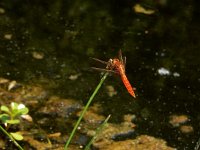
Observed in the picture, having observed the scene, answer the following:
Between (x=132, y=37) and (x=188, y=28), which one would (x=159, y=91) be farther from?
(x=188, y=28)

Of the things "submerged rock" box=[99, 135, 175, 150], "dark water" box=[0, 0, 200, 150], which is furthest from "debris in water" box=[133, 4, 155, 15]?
"submerged rock" box=[99, 135, 175, 150]

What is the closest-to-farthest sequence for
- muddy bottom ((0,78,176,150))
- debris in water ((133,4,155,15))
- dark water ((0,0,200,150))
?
muddy bottom ((0,78,176,150)) → dark water ((0,0,200,150)) → debris in water ((133,4,155,15))

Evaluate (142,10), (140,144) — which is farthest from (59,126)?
(142,10)

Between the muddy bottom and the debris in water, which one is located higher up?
the debris in water

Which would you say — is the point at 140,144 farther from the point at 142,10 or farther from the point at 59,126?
the point at 142,10

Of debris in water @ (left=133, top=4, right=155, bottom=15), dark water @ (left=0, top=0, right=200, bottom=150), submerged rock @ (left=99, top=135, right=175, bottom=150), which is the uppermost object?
debris in water @ (left=133, top=4, right=155, bottom=15)

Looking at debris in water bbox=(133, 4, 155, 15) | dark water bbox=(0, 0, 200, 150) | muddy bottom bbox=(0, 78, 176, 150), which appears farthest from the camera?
debris in water bbox=(133, 4, 155, 15)

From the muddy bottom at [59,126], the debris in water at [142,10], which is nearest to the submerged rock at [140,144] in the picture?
the muddy bottom at [59,126]

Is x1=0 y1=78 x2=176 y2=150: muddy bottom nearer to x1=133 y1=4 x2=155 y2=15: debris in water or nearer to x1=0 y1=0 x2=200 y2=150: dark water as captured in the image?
x1=0 y1=0 x2=200 y2=150: dark water

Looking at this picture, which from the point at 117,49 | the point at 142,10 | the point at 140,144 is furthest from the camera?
the point at 142,10
